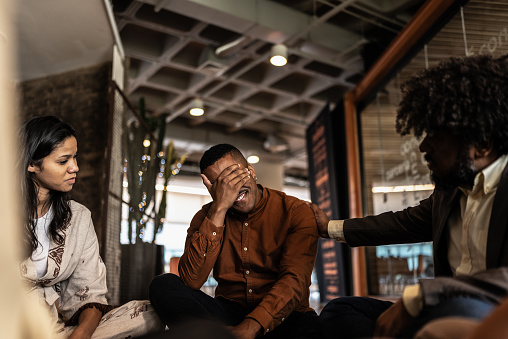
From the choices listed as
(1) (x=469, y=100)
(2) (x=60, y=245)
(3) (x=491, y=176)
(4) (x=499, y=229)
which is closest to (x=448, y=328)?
(4) (x=499, y=229)

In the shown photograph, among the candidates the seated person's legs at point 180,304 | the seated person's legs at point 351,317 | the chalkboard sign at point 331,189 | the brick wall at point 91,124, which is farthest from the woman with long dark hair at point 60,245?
the chalkboard sign at point 331,189

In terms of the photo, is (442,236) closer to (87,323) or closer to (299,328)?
(299,328)

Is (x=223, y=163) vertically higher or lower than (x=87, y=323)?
higher

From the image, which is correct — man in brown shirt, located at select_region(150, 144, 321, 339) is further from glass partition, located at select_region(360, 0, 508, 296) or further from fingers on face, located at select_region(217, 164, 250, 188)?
glass partition, located at select_region(360, 0, 508, 296)

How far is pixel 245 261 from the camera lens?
209 centimetres

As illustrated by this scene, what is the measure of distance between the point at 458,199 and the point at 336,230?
638 millimetres

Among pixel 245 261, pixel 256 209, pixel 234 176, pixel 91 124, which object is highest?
pixel 91 124

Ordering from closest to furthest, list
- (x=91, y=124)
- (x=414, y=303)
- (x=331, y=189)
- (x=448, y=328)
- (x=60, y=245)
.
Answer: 1. (x=448, y=328)
2. (x=414, y=303)
3. (x=60, y=245)
4. (x=91, y=124)
5. (x=331, y=189)

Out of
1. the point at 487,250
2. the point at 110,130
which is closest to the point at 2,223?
the point at 487,250

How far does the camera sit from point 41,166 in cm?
207

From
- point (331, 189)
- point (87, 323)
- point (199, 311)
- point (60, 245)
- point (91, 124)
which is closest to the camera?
point (199, 311)

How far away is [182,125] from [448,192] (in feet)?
31.1

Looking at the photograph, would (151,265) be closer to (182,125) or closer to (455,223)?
(455,223)

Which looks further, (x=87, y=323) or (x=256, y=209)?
(x=256, y=209)
